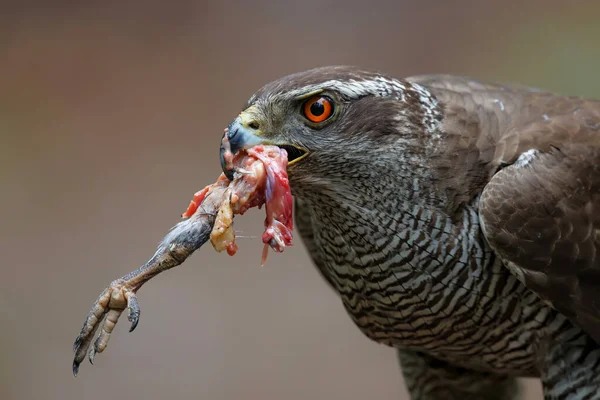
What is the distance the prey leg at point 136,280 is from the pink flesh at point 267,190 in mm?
61

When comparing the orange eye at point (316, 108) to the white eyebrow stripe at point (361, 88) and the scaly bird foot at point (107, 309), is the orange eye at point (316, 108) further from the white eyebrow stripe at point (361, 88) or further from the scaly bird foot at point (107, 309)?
the scaly bird foot at point (107, 309)

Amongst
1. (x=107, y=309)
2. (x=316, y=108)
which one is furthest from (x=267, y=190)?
(x=107, y=309)

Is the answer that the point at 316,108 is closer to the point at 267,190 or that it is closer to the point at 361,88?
the point at 361,88

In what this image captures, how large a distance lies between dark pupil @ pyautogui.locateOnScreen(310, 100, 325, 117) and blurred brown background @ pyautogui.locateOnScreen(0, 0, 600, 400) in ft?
11.0

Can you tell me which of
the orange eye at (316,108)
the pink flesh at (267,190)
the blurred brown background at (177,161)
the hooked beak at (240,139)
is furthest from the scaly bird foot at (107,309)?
the blurred brown background at (177,161)

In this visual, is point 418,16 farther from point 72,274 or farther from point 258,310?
point 72,274

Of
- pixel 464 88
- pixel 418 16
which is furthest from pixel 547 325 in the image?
pixel 418 16

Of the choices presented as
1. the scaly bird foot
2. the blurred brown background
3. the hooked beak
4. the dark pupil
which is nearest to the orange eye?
the dark pupil

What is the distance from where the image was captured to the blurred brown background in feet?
19.0

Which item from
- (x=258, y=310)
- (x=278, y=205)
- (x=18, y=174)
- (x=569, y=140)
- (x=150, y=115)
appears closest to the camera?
(x=278, y=205)

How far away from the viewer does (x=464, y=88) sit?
3461 millimetres

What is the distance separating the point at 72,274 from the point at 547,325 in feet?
14.2

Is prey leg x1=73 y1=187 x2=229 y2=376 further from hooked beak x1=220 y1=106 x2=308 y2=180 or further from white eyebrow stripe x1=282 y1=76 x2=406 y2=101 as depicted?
white eyebrow stripe x1=282 y1=76 x2=406 y2=101

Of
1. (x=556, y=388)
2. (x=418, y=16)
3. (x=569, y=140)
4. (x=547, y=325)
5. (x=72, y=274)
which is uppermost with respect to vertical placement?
(x=418, y=16)
